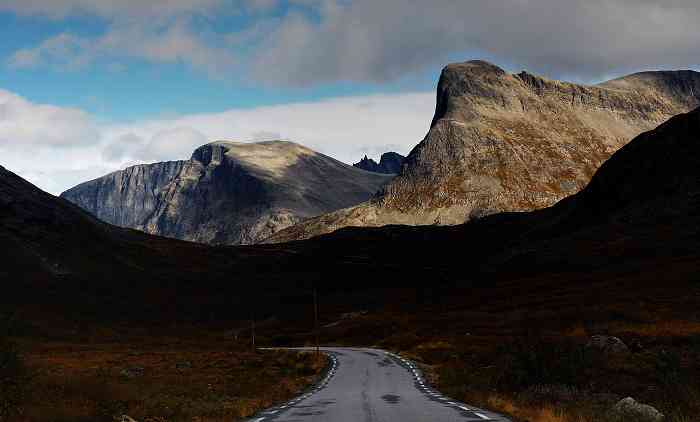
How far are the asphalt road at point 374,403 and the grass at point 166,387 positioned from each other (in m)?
1.75

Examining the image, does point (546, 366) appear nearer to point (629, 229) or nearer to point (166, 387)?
point (166, 387)

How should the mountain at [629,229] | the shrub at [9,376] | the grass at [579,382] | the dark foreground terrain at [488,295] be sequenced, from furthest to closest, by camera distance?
1. the mountain at [629,229]
2. the dark foreground terrain at [488,295]
3. the grass at [579,382]
4. the shrub at [9,376]

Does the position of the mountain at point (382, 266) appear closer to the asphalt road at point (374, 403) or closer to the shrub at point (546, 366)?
the asphalt road at point (374, 403)

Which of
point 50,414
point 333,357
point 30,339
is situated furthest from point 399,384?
point 30,339

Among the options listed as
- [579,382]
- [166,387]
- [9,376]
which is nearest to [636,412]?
[579,382]

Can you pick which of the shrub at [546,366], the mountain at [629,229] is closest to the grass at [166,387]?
the shrub at [546,366]

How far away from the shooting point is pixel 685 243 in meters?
116

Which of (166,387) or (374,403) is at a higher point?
(374,403)

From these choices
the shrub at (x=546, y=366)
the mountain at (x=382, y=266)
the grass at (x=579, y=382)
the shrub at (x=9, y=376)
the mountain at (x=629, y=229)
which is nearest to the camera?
the shrub at (x=9, y=376)

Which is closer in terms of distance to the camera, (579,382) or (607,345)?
(579,382)

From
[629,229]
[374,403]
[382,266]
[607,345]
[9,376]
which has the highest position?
[629,229]

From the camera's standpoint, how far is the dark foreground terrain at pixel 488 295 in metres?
31.7

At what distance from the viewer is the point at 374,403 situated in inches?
1058

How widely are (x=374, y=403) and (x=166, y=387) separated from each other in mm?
16816
